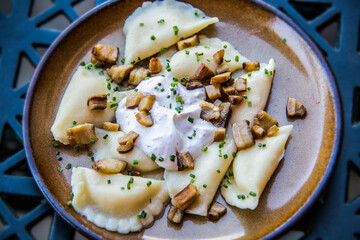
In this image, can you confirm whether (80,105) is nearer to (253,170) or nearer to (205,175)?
(205,175)

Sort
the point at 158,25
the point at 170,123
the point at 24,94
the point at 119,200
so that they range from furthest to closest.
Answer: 1. the point at 24,94
2. the point at 158,25
3. the point at 170,123
4. the point at 119,200

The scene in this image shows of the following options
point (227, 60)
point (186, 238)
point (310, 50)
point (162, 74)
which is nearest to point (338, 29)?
point (310, 50)

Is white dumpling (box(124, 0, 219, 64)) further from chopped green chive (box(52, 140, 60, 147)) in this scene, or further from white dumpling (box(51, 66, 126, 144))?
chopped green chive (box(52, 140, 60, 147))

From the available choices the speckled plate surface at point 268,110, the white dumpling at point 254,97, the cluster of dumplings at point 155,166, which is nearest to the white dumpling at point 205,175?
the cluster of dumplings at point 155,166

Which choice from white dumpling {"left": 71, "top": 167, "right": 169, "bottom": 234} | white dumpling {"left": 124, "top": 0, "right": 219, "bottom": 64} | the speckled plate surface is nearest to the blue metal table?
the speckled plate surface

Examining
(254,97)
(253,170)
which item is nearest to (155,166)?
(253,170)

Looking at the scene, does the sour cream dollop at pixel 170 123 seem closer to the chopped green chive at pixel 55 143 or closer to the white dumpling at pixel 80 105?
the white dumpling at pixel 80 105
